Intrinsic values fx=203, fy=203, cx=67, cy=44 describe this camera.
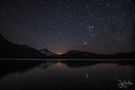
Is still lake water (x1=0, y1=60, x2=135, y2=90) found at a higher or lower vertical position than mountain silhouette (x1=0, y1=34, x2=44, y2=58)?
lower

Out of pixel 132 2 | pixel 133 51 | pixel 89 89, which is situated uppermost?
pixel 132 2

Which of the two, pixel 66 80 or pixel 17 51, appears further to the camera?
pixel 17 51

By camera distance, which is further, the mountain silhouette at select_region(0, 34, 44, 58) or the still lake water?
the mountain silhouette at select_region(0, 34, 44, 58)

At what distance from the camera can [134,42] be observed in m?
19.1

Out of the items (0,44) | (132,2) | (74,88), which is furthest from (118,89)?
(0,44)

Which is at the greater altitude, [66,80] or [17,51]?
[17,51]

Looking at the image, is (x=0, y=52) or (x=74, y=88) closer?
(x=74, y=88)

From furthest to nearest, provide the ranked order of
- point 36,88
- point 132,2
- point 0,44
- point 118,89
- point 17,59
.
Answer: point 0,44 → point 17,59 → point 132,2 → point 36,88 → point 118,89

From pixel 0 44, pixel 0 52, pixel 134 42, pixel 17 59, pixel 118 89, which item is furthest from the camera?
pixel 0 44

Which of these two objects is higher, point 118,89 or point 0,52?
point 0,52

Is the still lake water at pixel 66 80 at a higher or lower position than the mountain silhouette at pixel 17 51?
lower

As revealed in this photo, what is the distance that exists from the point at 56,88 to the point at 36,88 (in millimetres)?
793

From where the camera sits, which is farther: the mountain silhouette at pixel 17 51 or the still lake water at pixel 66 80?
the mountain silhouette at pixel 17 51

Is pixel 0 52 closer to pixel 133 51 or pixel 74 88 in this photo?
pixel 133 51
